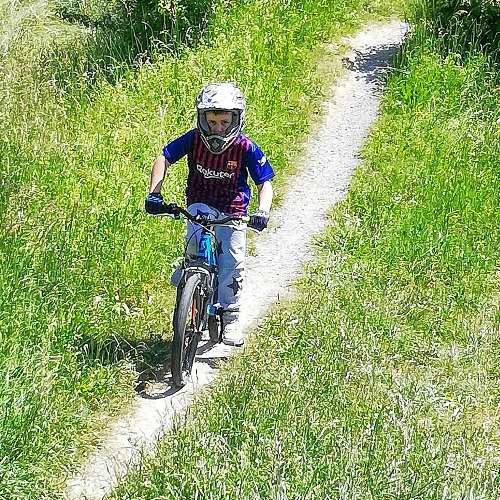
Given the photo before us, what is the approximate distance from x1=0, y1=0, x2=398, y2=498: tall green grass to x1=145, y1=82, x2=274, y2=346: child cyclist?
0.78m

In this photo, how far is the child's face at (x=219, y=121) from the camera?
460 centimetres

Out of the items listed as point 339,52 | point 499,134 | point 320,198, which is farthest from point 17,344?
point 339,52

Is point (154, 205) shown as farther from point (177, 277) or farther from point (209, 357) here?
point (209, 357)

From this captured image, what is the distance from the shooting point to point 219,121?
15.2 ft

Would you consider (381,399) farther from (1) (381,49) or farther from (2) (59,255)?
(1) (381,49)

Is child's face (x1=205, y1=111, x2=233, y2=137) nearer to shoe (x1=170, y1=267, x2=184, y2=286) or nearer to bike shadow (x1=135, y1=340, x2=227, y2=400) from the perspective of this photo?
shoe (x1=170, y1=267, x2=184, y2=286)

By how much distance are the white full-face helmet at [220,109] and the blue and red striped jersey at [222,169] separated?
0.37 ft

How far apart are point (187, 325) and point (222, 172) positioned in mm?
992

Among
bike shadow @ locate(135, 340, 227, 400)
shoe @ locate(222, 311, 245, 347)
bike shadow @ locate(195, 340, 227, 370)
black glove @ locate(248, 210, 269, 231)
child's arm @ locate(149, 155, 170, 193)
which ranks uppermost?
child's arm @ locate(149, 155, 170, 193)

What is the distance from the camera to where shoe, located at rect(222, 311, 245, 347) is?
5.35m

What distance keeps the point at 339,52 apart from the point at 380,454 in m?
8.65

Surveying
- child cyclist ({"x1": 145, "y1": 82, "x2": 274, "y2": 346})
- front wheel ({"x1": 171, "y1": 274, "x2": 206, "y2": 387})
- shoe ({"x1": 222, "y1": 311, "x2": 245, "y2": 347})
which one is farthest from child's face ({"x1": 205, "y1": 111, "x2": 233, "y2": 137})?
shoe ({"x1": 222, "y1": 311, "x2": 245, "y2": 347})

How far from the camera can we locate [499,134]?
8.38 metres

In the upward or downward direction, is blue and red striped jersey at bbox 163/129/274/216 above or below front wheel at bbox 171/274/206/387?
above
